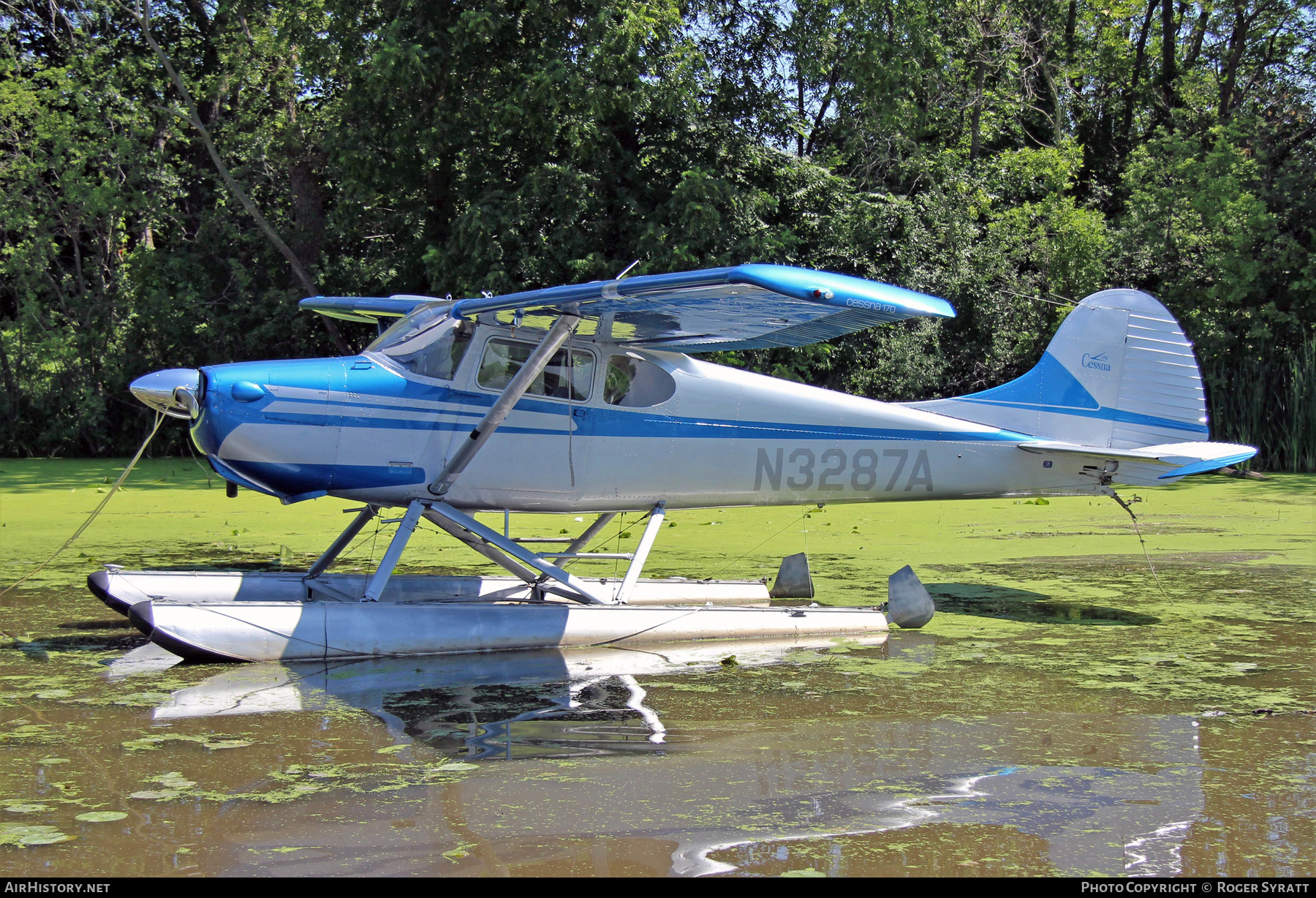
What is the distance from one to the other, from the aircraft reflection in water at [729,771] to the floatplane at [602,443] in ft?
2.73

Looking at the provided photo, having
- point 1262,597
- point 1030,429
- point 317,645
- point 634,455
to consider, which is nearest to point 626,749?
point 317,645

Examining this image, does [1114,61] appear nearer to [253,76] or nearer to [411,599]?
[253,76]

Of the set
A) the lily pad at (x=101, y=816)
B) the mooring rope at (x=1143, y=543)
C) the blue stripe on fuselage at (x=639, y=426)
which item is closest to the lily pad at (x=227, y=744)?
the lily pad at (x=101, y=816)

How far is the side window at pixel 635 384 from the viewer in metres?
7.16

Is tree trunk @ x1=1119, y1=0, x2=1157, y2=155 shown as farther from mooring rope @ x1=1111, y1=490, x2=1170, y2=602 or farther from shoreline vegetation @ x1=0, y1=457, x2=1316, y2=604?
mooring rope @ x1=1111, y1=490, x2=1170, y2=602

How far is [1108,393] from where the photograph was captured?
803 cm

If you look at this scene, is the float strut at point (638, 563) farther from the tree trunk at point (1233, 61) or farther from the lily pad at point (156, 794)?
the tree trunk at point (1233, 61)

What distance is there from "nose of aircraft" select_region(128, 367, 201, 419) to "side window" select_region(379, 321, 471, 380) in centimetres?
117

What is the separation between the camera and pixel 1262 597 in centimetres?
777

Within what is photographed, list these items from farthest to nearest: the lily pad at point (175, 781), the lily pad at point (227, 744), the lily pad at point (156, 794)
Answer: the lily pad at point (227, 744), the lily pad at point (175, 781), the lily pad at point (156, 794)

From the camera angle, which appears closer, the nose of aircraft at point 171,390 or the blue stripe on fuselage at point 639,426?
the nose of aircraft at point 171,390

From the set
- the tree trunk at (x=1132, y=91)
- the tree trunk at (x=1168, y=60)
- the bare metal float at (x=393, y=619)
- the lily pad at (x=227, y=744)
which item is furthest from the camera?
the tree trunk at (x=1132, y=91)

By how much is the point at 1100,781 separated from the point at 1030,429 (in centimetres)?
438

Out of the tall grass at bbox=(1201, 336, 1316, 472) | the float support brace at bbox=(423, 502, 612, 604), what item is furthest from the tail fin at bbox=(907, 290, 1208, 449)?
the tall grass at bbox=(1201, 336, 1316, 472)
